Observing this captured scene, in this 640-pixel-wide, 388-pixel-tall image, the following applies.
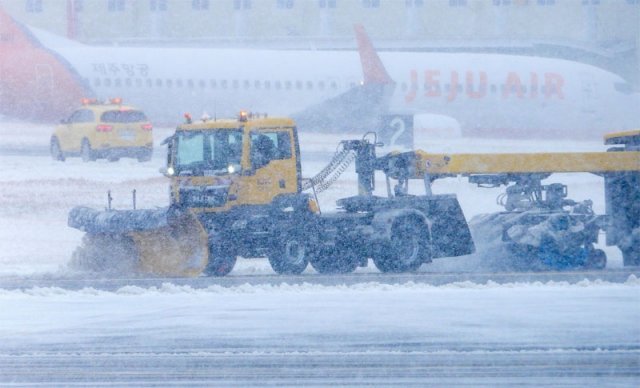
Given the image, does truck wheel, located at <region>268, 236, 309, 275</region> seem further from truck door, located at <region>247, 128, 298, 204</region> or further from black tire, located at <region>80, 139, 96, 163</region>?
black tire, located at <region>80, 139, 96, 163</region>

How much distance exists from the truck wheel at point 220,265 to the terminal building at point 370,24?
88.8 ft

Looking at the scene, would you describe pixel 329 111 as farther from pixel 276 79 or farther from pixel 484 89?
pixel 484 89

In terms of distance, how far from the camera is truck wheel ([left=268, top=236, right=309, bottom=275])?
15922 mm

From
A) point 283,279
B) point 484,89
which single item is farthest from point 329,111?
point 283,279

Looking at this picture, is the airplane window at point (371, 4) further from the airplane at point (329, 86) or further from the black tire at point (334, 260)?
the black tire at point (334, 260)

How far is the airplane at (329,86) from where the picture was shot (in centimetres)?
3341

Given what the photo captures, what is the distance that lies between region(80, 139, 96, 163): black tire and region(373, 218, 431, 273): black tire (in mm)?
13250

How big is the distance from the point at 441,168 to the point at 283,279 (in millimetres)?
3333

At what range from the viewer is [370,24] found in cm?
4422

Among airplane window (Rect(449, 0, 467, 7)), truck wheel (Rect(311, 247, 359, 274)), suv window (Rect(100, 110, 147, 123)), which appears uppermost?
airplane window (Rect(449, 0, 467, 7))

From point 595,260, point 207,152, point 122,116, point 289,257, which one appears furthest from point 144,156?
point 595,260

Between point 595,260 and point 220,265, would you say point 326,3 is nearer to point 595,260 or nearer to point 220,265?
point 595,260

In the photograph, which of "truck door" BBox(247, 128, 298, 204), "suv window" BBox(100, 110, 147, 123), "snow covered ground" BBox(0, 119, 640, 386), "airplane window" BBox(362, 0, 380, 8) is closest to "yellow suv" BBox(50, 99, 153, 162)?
"suv window" BBox(100, 110, 147, 123)

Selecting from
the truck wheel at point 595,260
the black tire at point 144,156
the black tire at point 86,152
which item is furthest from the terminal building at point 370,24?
the truck wheel at point 595,260
